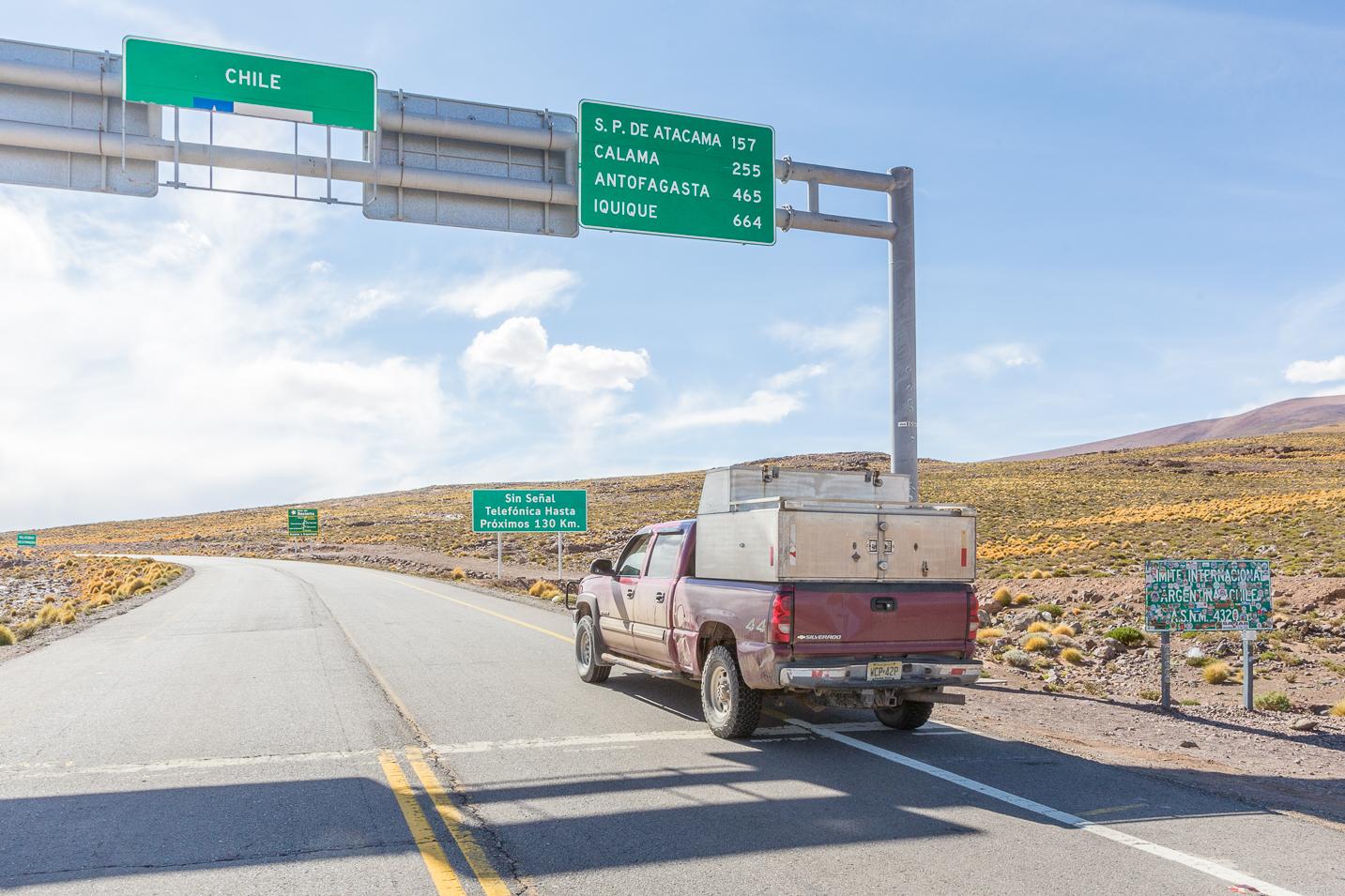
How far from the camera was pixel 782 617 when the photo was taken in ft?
26.5

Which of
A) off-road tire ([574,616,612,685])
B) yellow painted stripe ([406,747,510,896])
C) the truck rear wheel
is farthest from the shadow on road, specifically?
off-road tire ([574,616,612,685])

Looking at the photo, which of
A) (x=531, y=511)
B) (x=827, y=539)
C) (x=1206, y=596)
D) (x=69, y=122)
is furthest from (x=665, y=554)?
(x=531, y=511)

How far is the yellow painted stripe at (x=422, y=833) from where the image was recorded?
5.03m

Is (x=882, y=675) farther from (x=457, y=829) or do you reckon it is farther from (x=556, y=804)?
(x=457, y=829)

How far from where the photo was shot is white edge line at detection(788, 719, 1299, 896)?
5.20 meters

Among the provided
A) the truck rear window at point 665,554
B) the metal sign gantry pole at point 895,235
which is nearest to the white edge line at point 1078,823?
the truck rear window at point 665,554

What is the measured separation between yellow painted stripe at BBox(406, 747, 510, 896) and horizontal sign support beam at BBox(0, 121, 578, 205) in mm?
7177

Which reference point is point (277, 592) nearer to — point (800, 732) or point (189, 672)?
point (189, 672)

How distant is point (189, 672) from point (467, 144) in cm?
768

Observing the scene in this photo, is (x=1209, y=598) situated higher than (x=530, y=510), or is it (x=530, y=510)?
(x=530, y=510)

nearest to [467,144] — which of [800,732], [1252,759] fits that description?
[800,732]

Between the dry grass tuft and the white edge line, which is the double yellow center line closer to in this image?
the white edge line

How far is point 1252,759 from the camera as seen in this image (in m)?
8.52

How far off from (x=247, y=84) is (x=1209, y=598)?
12.3 m
